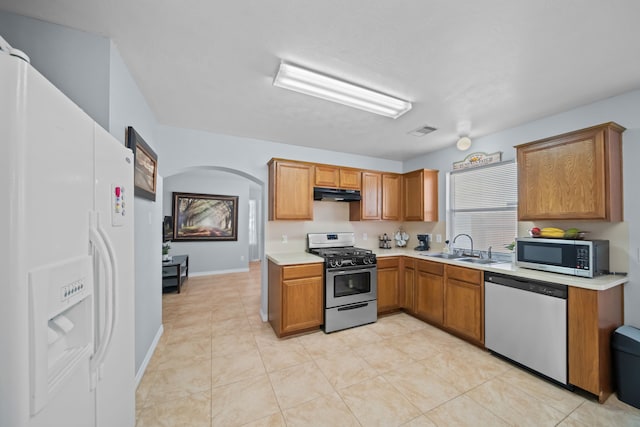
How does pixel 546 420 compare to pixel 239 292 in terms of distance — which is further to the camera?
pixel 239 292

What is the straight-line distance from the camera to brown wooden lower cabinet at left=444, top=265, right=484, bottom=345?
8.89ft

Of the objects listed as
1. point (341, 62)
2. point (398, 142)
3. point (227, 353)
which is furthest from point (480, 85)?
point (227, 353)

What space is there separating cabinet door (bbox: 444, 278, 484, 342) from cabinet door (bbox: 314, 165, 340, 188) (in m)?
1.98

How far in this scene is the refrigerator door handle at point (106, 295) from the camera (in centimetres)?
100

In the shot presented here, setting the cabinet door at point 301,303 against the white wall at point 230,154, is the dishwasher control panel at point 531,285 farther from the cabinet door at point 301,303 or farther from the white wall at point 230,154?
the white wall at point 230,154

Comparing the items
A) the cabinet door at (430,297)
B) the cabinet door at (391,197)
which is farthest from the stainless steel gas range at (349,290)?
the cabinet door at (391,197)

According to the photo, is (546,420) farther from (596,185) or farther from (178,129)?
(178,129)

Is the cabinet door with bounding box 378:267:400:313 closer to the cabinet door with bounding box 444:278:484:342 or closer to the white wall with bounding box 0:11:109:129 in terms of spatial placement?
the cabinet door with bounding box 444:278:484:342

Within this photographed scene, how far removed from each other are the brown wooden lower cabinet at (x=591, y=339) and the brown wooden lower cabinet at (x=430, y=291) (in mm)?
1224

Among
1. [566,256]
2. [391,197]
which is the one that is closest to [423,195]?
[391,197]

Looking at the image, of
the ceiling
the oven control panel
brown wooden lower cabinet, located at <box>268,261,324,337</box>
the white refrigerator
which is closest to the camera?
the white refrigerator

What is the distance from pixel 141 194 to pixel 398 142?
3.19 meters

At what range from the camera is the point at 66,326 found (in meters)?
0.83

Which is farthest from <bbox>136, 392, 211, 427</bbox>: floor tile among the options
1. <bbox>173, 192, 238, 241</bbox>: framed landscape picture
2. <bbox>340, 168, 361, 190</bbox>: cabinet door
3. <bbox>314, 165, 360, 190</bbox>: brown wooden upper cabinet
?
<bbox>173, 192, 238, 241</bbox>: framed landscape picture
